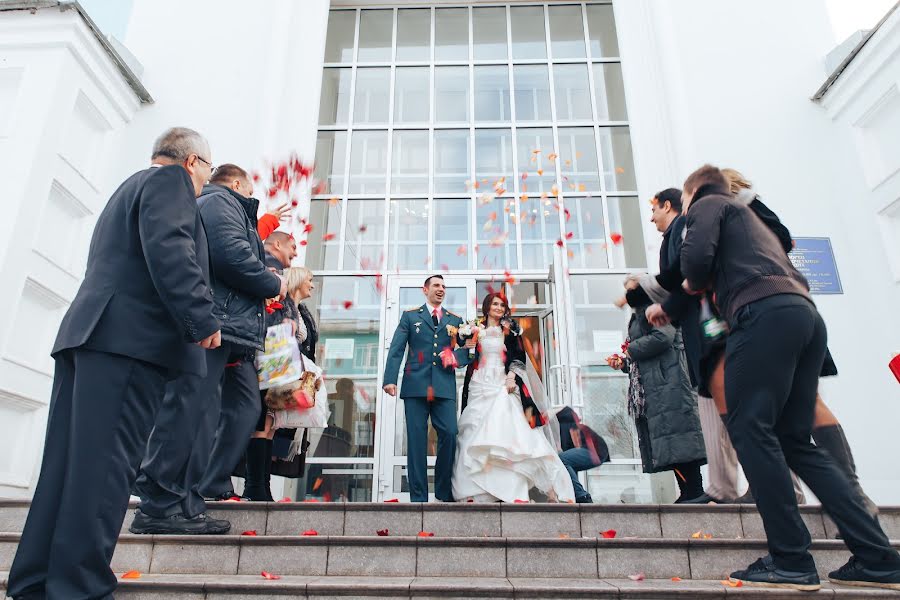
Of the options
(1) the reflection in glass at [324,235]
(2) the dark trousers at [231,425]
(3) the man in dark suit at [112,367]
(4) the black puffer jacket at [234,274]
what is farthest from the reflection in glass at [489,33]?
(3) the man in dark suit at [112,367]

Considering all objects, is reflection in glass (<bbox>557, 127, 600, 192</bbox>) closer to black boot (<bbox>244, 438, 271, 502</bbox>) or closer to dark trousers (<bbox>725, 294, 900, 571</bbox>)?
black boot (<bbox>244, 438, 271, 502</bbox>)

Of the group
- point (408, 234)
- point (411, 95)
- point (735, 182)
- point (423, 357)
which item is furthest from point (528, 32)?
point (735, 182)

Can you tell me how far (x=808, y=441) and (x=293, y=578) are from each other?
239 cm

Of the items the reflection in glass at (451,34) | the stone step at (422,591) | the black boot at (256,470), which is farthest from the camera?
the reflection in glass at (451,34)

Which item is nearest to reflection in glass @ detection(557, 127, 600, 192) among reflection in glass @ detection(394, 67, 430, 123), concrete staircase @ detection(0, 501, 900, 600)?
reflection in glass @ detection(394, 67, 430, 123)

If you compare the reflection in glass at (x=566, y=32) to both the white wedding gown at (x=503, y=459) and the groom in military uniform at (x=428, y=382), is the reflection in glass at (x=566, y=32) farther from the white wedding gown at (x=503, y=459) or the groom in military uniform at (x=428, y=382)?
the white wedding gown at (x=503, y=459)

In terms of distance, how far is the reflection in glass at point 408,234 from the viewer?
26.0 feet

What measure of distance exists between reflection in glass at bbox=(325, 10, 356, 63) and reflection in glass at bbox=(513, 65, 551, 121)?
268 centimetres

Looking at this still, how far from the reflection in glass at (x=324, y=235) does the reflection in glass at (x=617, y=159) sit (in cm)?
381

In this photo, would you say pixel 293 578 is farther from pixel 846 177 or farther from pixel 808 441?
pixel 846 177

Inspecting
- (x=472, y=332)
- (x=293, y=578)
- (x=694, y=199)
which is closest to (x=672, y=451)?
(x=472, y=332)

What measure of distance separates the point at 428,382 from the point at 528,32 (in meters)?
6.81

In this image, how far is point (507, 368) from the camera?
5188 millimetres

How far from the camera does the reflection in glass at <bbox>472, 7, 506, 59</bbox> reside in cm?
936
